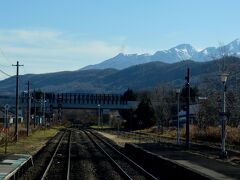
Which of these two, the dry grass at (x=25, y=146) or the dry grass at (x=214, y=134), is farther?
the dry grass at (x=214, y=134)

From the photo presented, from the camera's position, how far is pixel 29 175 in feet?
82.1

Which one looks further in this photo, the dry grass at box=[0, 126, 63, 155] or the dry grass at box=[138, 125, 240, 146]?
the dry grass at box=[138, 125, 240, 146]

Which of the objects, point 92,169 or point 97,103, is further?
point 97,103

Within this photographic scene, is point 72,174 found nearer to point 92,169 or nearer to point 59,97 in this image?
point 92,169

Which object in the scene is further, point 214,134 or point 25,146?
point 214,134

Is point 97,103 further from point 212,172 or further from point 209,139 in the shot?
point 212,172

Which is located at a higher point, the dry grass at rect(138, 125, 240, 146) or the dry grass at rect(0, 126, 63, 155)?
the dry grass at rect(138, 125, 240, 146)

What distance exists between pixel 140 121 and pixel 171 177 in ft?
321

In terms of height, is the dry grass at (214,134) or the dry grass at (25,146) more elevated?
the dry grass at (214,134)

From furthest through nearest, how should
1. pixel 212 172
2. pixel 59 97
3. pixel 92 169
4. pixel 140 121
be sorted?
pixel 59 97 < pixel 140 121 < pixel 92 169 < pixel 212 172

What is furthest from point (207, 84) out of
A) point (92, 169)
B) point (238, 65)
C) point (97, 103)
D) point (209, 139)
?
point (97, 103)

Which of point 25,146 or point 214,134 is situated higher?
point 214,134

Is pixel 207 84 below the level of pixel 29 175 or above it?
above

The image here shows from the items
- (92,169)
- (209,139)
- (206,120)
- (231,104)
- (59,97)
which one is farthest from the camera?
(59,97)
